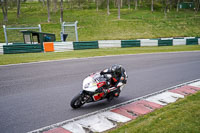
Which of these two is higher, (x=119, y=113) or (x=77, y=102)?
(x=77, y=102)

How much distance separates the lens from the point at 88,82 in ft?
20.8

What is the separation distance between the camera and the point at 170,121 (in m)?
5.38

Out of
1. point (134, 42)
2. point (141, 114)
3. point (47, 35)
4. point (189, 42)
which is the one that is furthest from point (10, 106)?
point (189, 42)

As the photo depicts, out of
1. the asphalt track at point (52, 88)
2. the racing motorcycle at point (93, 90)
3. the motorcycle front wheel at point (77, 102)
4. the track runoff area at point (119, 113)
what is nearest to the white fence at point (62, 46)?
the asphalt track at point (52, 88)

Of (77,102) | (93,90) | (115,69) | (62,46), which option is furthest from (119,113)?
(62,46)

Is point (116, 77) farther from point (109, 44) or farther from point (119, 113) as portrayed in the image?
point (109, 44)

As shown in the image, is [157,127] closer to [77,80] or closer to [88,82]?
[88,82]

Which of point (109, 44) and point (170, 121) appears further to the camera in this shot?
point (109, 44)

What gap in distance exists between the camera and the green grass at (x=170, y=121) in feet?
16.1

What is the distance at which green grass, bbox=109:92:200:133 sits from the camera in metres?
4.91

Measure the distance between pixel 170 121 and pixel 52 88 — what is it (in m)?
5.09

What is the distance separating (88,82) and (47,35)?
1834cm

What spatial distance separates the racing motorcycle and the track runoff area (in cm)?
52

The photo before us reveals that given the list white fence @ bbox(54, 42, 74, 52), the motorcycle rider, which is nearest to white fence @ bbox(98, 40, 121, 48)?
white fence @ bbox(54, 42, 74, 52)
